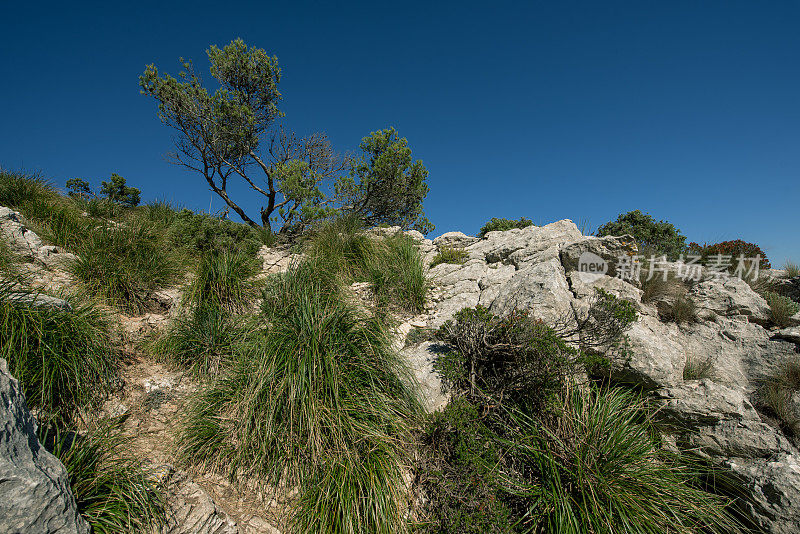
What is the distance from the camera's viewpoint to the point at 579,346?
434 cm

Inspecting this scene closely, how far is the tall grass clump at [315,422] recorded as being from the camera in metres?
2.94

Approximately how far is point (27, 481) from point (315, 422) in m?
1.93

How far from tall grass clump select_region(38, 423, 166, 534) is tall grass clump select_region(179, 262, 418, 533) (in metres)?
0.65

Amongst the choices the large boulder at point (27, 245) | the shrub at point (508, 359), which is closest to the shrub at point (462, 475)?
the shrub at point (508, 359)

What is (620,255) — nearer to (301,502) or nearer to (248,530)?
(301,502)

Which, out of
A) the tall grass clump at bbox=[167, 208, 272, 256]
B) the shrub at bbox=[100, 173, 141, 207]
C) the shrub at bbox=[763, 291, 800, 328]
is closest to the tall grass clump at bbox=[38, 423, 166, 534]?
the tall grass clump at bbox=[167, 208, 272, 256]

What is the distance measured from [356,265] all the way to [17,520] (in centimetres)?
544

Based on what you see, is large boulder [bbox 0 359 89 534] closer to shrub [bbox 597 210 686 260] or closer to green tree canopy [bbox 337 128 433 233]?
green tree canopy [bbox 337 128 433 233]

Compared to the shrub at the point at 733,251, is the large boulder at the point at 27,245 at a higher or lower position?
lower

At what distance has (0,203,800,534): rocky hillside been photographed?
288cm

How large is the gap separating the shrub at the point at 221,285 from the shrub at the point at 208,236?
0.95 metres

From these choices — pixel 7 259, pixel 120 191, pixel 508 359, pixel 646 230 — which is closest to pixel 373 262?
pixel 508 359

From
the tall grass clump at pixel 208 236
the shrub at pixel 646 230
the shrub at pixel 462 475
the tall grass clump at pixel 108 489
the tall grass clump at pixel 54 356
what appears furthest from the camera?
the shrub at pixel 646 230

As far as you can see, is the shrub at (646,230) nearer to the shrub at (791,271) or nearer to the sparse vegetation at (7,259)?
the shrub at (791,271)
